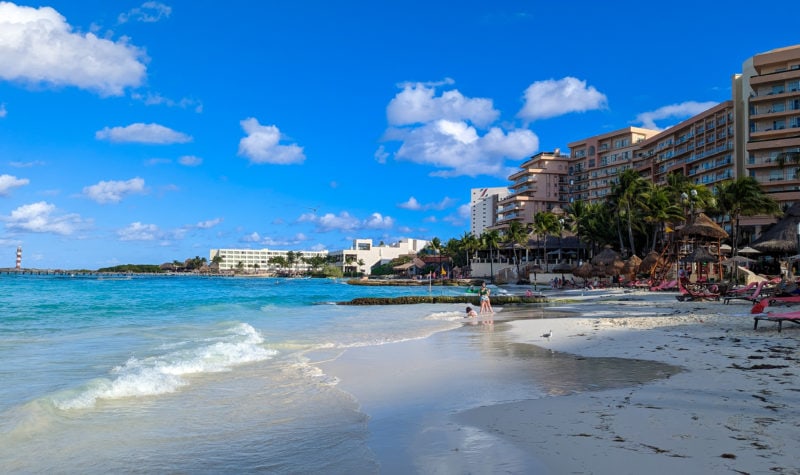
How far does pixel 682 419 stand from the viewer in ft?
20.4

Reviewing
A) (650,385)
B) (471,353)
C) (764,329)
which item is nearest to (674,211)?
(764,329)

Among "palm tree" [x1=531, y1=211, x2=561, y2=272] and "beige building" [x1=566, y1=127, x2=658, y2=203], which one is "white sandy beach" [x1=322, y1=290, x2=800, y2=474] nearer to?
"palm tree" [x1=531, y1=211, x2=561, y2=272]

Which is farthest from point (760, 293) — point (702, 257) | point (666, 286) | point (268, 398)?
point (268, 398)

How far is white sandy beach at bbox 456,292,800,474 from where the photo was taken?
192 inches

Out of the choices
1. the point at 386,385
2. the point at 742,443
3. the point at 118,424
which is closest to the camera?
the point at 742,443

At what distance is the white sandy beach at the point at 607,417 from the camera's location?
5027mm

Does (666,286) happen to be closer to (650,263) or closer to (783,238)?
(650,263)

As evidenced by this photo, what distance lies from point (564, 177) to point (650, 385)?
360 ft

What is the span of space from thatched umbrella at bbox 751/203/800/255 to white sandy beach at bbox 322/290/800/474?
109ft

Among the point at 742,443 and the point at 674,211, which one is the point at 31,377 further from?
the point at 674,211

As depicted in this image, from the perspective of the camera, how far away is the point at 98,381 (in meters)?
10.2

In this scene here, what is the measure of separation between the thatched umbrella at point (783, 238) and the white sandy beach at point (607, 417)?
33.2 meters

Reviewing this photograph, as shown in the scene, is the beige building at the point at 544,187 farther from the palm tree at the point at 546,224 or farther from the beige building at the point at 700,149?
the palm tree at the point at 546,224

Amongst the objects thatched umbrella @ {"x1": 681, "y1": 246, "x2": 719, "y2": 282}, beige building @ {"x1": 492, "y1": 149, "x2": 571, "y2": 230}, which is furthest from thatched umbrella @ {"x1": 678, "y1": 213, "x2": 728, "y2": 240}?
beige building @ {"x1": 492, "y1": 149, "x2": 571, "y2": 230}
